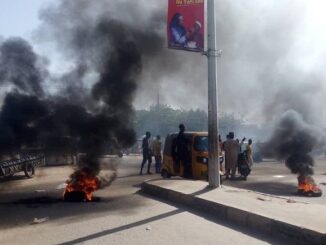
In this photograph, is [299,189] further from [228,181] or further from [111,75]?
[111,75]

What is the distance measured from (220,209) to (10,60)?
7.94 meters

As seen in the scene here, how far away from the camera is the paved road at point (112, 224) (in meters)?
5.68

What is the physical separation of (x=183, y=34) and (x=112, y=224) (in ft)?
14.4

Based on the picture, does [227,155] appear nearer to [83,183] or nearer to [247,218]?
[83,183]

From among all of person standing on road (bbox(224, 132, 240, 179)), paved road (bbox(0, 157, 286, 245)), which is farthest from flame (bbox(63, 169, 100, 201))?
person standing on road (bbox(224, 132, 240, 179))

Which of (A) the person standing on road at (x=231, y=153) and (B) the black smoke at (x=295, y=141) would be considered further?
(A) the person standing on road at (x=231, y=153)

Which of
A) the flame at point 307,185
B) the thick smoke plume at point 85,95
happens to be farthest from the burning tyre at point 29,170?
the flame at point 307,185

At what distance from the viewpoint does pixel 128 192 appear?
1082cm

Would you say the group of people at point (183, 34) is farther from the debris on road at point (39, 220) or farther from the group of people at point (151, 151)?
the group of people at point (151, 151)

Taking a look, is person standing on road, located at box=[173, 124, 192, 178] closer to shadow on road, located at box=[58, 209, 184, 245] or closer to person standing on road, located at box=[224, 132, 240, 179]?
person standing on road, located at box=[224, 132, 240, 179]

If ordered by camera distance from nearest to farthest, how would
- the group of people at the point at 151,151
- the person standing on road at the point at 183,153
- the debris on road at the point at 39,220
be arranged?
the debris on road at the point at 39,220, the person standing on road at the point at 183,153, the group of people at the point at 151,151

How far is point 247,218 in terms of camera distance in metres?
6.34

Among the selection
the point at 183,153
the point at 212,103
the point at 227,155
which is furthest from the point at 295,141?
the point at 212,103

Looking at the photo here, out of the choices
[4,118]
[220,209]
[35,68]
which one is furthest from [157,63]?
[220,209]
